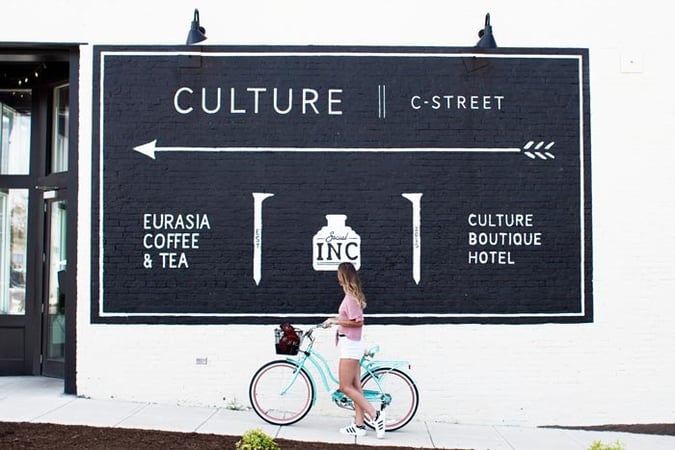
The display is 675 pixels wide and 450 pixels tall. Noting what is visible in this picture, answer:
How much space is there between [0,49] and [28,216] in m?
2.37

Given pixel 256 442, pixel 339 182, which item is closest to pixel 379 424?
pixel 256 442

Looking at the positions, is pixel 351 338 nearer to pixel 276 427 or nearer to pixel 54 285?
pixel 276 427

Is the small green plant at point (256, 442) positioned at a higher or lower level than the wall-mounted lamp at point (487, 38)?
lower

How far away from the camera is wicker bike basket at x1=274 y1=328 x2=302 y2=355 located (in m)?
7.20

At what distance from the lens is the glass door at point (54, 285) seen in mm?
9422

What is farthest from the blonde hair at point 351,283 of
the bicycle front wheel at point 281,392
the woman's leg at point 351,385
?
the bicycle front wheel at point 281,392

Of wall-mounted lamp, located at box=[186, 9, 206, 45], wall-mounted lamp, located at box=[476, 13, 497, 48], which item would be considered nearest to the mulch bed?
wall-mounted lamp, located at box=[186, 9, 206, 45]

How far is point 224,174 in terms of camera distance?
27.1ft

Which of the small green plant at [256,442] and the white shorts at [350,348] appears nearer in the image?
the small green plant at [256,442]

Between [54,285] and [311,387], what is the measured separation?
13.7 feet

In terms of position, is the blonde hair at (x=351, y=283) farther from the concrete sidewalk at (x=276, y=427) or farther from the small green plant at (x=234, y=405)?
the small green plant at (x=234, y=405)

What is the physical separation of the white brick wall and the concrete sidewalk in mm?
218

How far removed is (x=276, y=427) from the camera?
290 inches

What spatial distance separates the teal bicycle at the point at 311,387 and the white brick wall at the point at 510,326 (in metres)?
0.44
